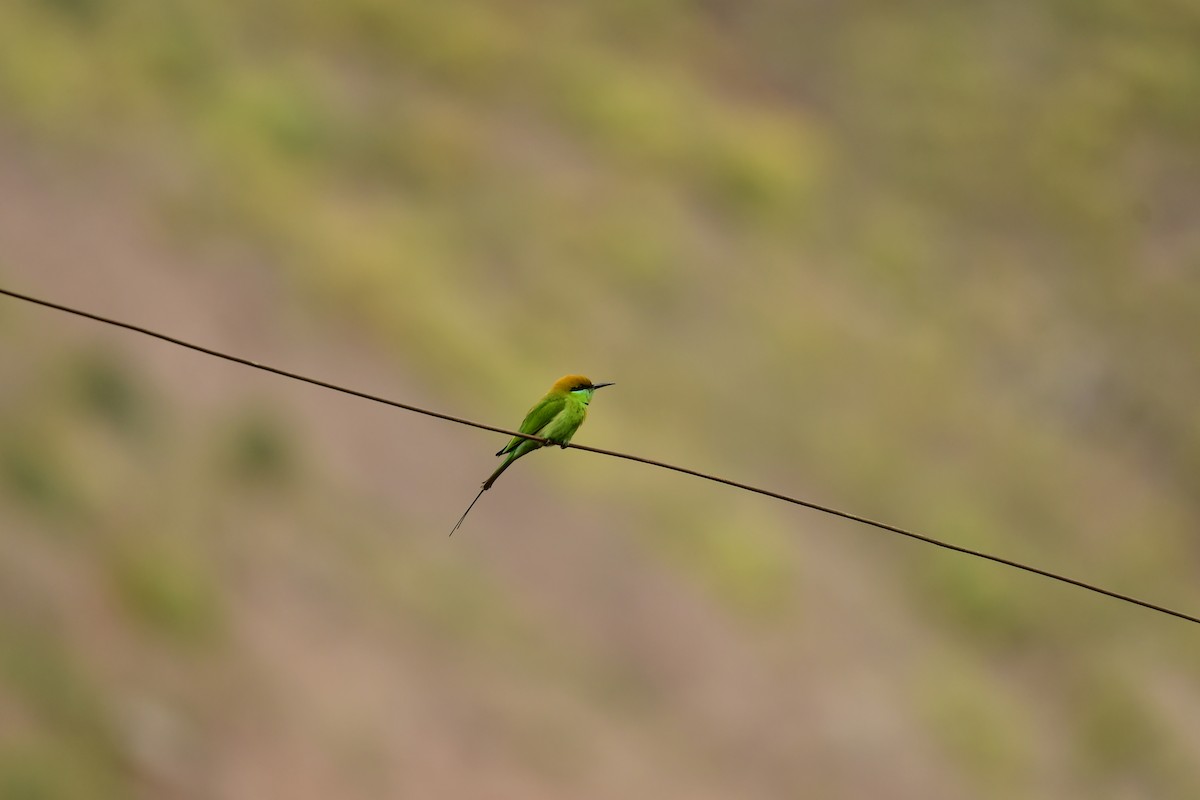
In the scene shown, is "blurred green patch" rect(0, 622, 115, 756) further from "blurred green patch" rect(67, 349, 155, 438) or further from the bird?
the bird

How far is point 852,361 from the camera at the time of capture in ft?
86.0

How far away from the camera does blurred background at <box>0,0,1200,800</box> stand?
15906mm

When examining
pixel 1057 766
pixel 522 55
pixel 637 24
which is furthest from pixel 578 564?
pixel 637 24

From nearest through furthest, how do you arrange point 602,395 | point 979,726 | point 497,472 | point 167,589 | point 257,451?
point 497,472
point 167,589
point 257,451
point 979,726
point 602,395

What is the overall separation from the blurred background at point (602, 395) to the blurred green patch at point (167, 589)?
5cm

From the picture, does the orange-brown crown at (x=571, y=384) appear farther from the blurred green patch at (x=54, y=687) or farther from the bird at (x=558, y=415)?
the blurred green patch at (x=54, y=687)

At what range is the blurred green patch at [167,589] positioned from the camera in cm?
1532

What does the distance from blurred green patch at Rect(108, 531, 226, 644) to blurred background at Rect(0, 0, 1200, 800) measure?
0.05 meters

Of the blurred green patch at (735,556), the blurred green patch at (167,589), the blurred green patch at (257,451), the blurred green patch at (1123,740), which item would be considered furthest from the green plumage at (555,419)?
the blurred green patch at (1123,740)

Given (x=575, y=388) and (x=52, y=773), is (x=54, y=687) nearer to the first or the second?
(x=52, y=773)

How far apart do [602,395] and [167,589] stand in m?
7.64

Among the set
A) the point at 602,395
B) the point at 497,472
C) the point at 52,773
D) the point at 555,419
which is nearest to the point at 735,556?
the point at 602,395

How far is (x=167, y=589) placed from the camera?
15562 mm

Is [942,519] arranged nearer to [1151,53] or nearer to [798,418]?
[798,418]
